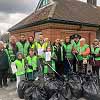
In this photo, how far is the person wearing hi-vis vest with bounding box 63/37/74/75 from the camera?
796cm

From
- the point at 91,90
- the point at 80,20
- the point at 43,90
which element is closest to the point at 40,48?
the point at 43,90

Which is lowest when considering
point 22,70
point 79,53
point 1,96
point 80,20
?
point 1,96

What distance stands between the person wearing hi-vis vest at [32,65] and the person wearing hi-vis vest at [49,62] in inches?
12.0

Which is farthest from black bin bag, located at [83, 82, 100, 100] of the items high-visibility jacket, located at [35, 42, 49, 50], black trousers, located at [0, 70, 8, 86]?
black trousers, located at [0, 70, 8, 86]

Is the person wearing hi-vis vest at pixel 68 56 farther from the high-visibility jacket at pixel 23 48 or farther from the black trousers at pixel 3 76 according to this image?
the black trousers at pixel 3 76

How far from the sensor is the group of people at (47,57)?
746 centimetres

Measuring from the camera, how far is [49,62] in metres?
7.61

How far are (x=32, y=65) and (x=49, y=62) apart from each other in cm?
59

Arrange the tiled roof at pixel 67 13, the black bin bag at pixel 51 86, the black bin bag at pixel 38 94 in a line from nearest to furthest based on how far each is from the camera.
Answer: the black bin bag at pixel 38 94, the black bin bag at pixel 51 86, the tiled roof at pixel 67 13

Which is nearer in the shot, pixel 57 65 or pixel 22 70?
pixel 22 70

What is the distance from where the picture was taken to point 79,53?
7898mm

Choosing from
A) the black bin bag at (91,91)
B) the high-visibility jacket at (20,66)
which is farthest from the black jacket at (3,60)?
the black bin bag at (91,91)

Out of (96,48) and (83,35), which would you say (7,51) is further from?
(83,35)

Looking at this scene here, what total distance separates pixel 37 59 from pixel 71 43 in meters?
1.42
